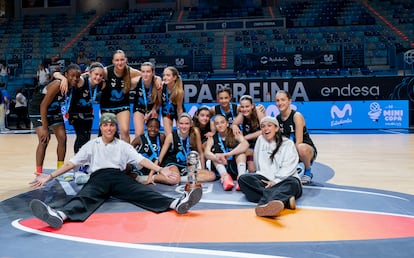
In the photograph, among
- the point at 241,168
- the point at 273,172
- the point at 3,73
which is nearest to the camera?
the point at 273,172

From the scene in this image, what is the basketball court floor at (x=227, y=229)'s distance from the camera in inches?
119

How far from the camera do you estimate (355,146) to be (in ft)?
28.7

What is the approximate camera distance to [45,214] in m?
3.45

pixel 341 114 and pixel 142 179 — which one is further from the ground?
pixel 341 114

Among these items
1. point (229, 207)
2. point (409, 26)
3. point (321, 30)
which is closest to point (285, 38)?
point (321, 30)

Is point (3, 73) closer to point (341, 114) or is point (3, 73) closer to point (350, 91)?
point (341, 114)

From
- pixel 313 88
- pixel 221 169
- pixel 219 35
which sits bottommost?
pixel 221 169

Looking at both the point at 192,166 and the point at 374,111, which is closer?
the point at 192,166

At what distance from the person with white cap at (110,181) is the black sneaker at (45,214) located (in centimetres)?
30

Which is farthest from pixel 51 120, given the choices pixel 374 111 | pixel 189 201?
pixel 374 111

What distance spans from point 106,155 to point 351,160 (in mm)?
4173

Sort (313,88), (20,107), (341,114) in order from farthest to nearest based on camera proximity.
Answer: (20,107)
(313,88)
(341,114)

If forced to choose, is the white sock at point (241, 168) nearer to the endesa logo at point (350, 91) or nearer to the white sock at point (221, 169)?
the white sock at point (221, 169)

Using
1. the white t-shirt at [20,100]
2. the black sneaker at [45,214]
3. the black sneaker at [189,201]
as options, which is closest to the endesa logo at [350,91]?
the white t-shirt at [20,100]
